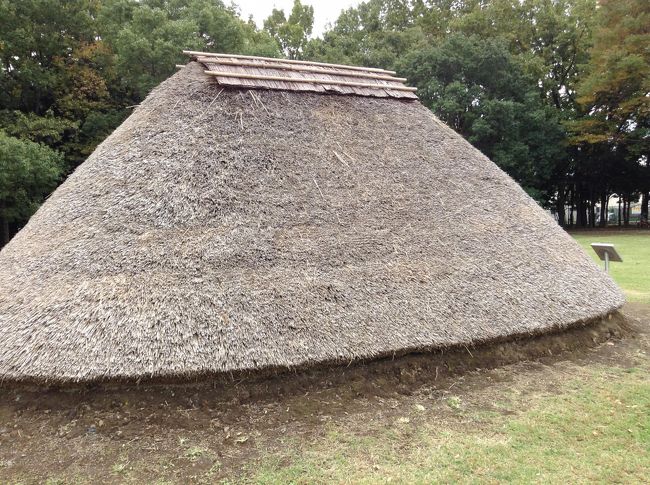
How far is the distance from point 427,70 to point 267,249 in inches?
978

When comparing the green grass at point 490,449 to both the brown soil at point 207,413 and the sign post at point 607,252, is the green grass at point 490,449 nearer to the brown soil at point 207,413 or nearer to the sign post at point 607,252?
the brown soil at point 207,413

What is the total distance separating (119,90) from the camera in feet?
72.7

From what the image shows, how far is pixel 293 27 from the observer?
3164 centimetres

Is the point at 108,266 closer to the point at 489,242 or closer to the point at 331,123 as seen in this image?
the point at 331,123

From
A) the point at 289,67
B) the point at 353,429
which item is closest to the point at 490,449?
the point at 353,429

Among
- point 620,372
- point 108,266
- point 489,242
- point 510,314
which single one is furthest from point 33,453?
point 620,372

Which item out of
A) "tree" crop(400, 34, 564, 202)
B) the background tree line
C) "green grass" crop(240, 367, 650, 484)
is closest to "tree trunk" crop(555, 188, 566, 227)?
the background tree line

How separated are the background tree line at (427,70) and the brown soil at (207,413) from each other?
511 inches

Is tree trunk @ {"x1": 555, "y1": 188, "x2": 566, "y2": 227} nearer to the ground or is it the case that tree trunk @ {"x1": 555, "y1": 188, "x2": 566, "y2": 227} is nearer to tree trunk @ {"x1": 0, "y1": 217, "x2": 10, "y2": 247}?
the ground

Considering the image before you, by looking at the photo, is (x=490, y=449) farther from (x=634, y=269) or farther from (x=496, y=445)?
(x=634, y=269)

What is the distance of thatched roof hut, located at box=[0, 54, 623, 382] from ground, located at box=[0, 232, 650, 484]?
1.62 feet

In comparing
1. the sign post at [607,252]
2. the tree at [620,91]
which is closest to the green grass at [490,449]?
the sign post at [607,252]

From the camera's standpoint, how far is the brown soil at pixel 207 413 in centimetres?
382

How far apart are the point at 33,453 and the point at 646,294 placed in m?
12.3
